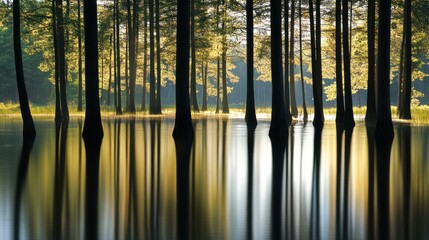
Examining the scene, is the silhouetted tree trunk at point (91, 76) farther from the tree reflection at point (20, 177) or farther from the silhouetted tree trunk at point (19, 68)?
the silhouetted tree trunk at point (19, 68)

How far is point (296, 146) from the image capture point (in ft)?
68.1

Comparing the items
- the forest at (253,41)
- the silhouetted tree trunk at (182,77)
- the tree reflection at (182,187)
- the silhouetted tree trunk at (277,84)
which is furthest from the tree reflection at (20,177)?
the silhouetted tree trunk at (277,84)

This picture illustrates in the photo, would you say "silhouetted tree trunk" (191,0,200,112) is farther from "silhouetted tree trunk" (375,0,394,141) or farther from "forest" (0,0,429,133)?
"silhouetted tree trunk" (375,0,394,141)

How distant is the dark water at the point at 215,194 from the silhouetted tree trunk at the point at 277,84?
5.68m

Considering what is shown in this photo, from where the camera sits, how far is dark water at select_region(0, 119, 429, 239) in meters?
7.47

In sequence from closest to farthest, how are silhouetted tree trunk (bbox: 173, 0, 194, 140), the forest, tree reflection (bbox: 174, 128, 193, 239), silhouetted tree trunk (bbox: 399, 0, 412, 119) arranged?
1. tree reflection (bbox: 174, 128, 193, 239)
2. silhouetted tree trunk (bbox: 173, 0, 194, 140)
3. the forest
4. silhouetted tree trunk (bbox: 399, 0, 412, 119)

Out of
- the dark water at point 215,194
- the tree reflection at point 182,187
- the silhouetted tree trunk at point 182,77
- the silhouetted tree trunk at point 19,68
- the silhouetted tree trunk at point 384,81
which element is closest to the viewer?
the dark water at point 215,194

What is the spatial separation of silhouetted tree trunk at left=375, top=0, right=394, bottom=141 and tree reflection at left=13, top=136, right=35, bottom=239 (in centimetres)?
1307

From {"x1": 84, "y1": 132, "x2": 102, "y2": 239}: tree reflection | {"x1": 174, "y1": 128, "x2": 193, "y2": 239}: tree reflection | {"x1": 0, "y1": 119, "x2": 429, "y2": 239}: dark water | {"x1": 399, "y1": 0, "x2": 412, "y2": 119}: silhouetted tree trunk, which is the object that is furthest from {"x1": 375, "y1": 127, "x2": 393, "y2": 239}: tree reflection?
{"x1": 399, "y1": 0, "x2": 412, "y2": 119}: silhouetted tree trunk

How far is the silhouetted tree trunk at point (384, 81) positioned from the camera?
79.1ft

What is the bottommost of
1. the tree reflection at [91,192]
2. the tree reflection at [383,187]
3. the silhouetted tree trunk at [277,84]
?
the tree reflection at [383,187]

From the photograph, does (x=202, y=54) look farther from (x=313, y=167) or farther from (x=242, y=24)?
(x=313, y=167)

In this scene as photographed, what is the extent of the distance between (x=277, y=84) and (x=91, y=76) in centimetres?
750

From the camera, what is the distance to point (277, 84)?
83.5 feet
